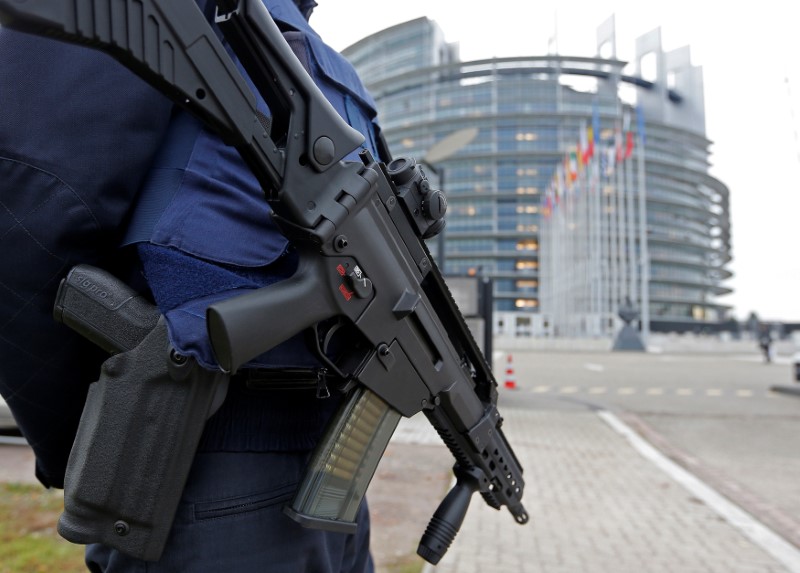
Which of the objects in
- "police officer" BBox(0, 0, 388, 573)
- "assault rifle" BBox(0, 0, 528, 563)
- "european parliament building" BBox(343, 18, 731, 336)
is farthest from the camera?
"european parliament building" BBox(343, 18, 731, 336)

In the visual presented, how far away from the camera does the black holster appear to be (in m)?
0.98

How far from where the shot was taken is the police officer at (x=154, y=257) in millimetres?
971

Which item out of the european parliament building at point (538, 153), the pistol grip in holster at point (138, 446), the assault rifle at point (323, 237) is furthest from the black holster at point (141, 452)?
the european parliament building at point (538, 153)

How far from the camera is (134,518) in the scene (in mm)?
978

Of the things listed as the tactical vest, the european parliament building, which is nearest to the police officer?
the tactical vest

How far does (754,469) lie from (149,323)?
22.6 ft

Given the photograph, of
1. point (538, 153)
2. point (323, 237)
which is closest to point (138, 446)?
point (323, 237)

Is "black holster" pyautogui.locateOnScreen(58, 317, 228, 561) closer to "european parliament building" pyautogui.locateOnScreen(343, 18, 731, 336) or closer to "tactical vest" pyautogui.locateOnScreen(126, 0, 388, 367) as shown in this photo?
"tactical vest" pyautogui.locateOnScreen(126, 0, 388, 367)

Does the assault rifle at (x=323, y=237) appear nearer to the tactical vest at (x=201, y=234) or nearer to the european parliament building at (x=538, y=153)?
the tactical vest at (x=201, y=234)

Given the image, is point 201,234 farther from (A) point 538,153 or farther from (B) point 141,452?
(A) point 538,153

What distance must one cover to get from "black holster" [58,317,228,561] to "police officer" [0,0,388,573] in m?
0.04

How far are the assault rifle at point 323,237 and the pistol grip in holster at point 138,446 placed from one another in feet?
0.48

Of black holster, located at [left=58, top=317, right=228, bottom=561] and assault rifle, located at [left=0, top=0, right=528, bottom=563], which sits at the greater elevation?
assault rifle, located at [left=0, top=0, right=528, bottom=563]

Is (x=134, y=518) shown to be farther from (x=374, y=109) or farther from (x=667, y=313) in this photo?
(x=667, y=313)
